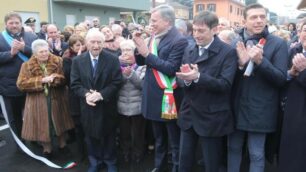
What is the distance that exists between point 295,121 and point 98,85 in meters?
2.32

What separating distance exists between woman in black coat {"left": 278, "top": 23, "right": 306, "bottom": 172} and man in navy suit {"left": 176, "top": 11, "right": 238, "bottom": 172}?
21.2 inches

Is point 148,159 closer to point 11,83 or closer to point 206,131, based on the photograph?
point 206,131

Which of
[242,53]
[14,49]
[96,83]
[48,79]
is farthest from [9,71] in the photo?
[242,53]

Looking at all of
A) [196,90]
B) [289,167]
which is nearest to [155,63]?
[196,90]

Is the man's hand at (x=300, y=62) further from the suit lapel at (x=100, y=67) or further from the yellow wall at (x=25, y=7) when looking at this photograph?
the yellow wall at (x=25, y=7)

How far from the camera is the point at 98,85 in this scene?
13.4 feet

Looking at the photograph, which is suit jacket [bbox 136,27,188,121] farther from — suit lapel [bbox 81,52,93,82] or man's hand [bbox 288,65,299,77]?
man's hand [bbox 288,65,299,77]

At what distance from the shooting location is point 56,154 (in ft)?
16.4

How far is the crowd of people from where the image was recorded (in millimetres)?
3133

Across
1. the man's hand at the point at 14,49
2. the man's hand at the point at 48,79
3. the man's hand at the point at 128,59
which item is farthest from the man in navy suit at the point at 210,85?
the man's hand at the point at 14,49

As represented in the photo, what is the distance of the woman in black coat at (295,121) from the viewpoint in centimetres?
299

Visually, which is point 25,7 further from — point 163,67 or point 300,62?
point 300,62

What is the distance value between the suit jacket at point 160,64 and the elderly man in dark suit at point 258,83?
75cm

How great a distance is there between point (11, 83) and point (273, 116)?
3.72 metres
